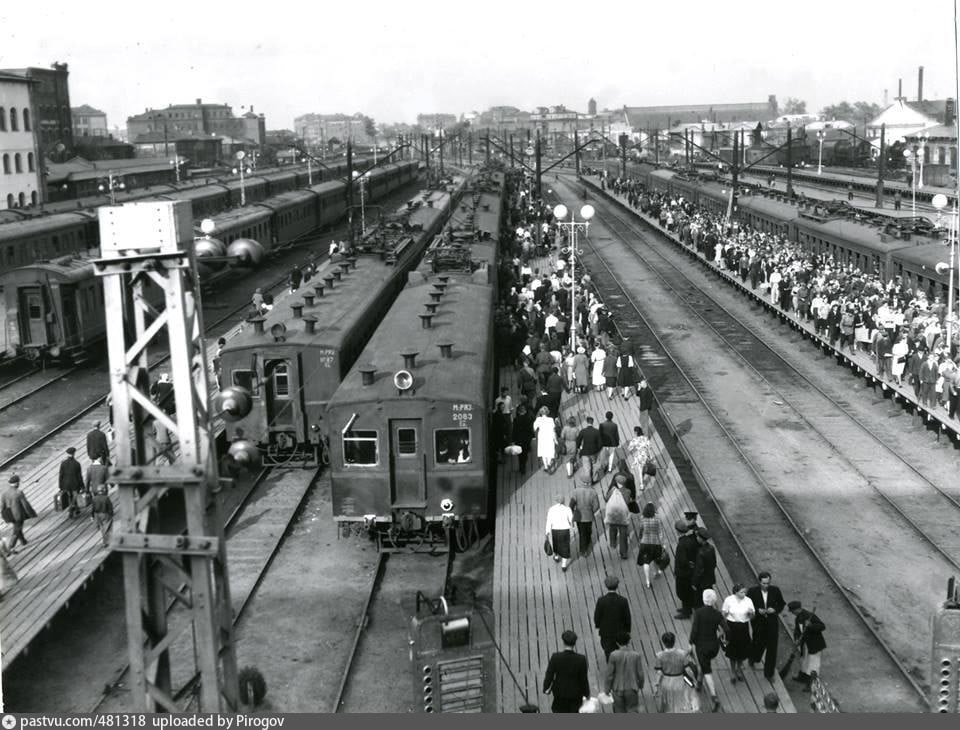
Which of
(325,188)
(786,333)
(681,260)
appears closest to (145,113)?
(325,188)

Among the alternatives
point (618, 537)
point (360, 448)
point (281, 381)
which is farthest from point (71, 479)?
point (618, 537)

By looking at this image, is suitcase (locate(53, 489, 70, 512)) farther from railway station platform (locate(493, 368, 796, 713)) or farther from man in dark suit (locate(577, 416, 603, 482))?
man in dark suit (locate(577, 416, 603, 482))

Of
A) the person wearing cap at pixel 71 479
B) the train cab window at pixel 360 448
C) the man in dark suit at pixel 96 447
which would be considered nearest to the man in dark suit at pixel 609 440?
the train cab window at pixel 360 448

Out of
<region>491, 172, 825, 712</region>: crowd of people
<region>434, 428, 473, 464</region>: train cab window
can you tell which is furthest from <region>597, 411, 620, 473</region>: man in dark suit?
<region>434, 428, 473, 464</region>: train cab window

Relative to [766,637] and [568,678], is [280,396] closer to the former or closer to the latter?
[568,678]

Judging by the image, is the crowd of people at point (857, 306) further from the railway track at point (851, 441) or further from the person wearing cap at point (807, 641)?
the person wearing cap at point (807, 641)
